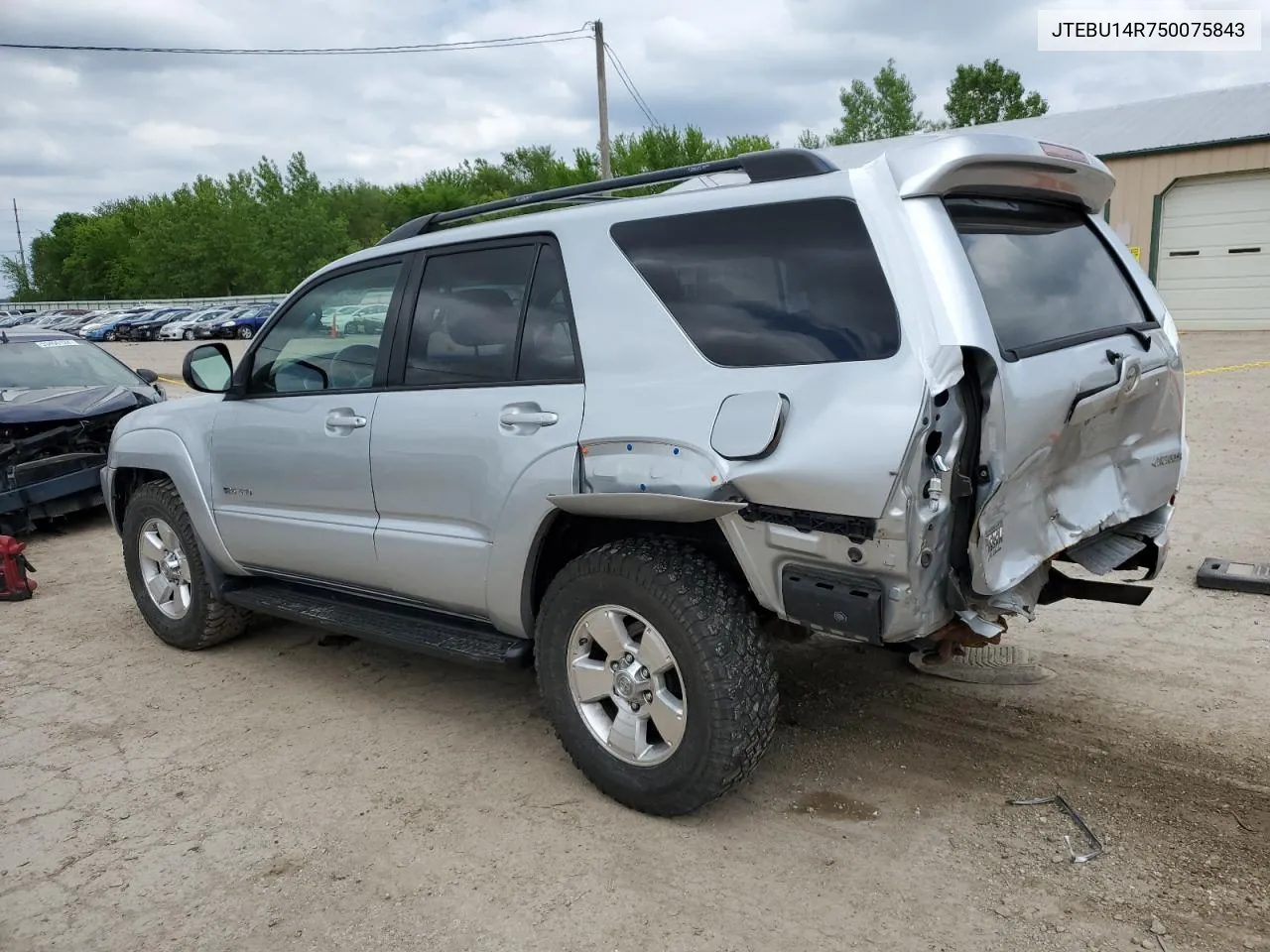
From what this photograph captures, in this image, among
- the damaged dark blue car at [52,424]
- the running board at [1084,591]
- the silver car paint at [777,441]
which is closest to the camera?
the silver car paint at [777,441]

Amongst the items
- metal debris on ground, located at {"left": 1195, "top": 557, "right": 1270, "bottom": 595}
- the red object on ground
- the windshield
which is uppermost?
the windshield

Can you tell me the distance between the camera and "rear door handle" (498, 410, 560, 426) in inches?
135

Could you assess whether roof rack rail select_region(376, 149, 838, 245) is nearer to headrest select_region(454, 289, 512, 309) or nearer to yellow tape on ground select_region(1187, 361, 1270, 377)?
headrest select_region(454, 289, 512, 309)

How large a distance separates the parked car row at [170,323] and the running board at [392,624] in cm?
3672

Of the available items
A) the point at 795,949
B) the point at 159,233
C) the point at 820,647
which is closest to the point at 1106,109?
the point at 820,647

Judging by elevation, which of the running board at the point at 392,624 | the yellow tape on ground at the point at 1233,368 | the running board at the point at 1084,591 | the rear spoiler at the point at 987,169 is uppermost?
the rear spoiler at the point at 987,169

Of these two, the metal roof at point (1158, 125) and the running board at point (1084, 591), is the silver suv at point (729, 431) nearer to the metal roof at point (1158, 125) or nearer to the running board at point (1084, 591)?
the running board at point (1084, 591)

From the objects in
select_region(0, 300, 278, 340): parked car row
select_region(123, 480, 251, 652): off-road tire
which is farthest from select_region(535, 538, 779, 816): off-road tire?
select_region(0, 300, 278, 340): parked car row

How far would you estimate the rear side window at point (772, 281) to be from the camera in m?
2.88

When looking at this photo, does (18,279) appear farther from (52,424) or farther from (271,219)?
(52,424)

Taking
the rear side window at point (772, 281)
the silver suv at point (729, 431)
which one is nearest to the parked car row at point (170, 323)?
the silver suv at point (729, 431)

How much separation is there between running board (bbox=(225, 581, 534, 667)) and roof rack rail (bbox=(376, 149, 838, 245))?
5.30ft

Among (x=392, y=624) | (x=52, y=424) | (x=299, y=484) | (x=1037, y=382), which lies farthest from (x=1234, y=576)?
(x=52, y=424)

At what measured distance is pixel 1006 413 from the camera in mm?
2779
